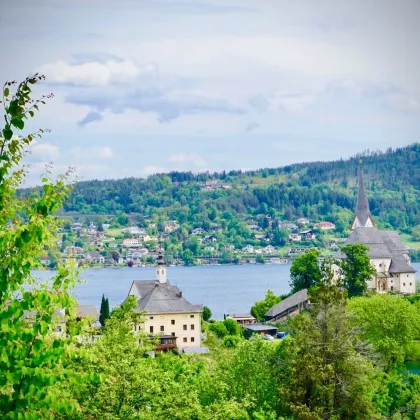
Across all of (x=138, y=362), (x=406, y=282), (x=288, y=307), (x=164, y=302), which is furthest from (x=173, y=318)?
(x=138, y=362)

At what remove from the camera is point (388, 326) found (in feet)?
116

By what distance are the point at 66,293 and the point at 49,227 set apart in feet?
2.37

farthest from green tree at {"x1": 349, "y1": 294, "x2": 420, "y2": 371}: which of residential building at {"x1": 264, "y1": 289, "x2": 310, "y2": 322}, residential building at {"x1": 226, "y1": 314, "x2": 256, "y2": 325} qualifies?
residential building at {"x1": 226, "y1": 314, "x2": 256, "y2": 325}

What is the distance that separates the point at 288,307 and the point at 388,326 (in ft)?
65.6

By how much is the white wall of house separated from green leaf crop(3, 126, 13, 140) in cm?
4133

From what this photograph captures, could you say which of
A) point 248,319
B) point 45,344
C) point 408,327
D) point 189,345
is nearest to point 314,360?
point 45,344

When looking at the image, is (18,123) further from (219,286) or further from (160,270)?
(219,286)

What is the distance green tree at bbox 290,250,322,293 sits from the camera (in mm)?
58438

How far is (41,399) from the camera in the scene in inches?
268

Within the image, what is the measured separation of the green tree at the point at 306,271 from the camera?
58.4 metres

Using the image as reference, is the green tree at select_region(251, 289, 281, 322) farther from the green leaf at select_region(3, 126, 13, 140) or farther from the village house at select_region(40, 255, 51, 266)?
the green leaf at select_region(3, 126, 13, 140)

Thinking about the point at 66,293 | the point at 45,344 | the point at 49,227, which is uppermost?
the point at 49,227

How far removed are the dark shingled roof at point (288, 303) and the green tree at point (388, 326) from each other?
16704 mm

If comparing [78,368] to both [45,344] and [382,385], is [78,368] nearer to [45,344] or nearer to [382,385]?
[45,344]
